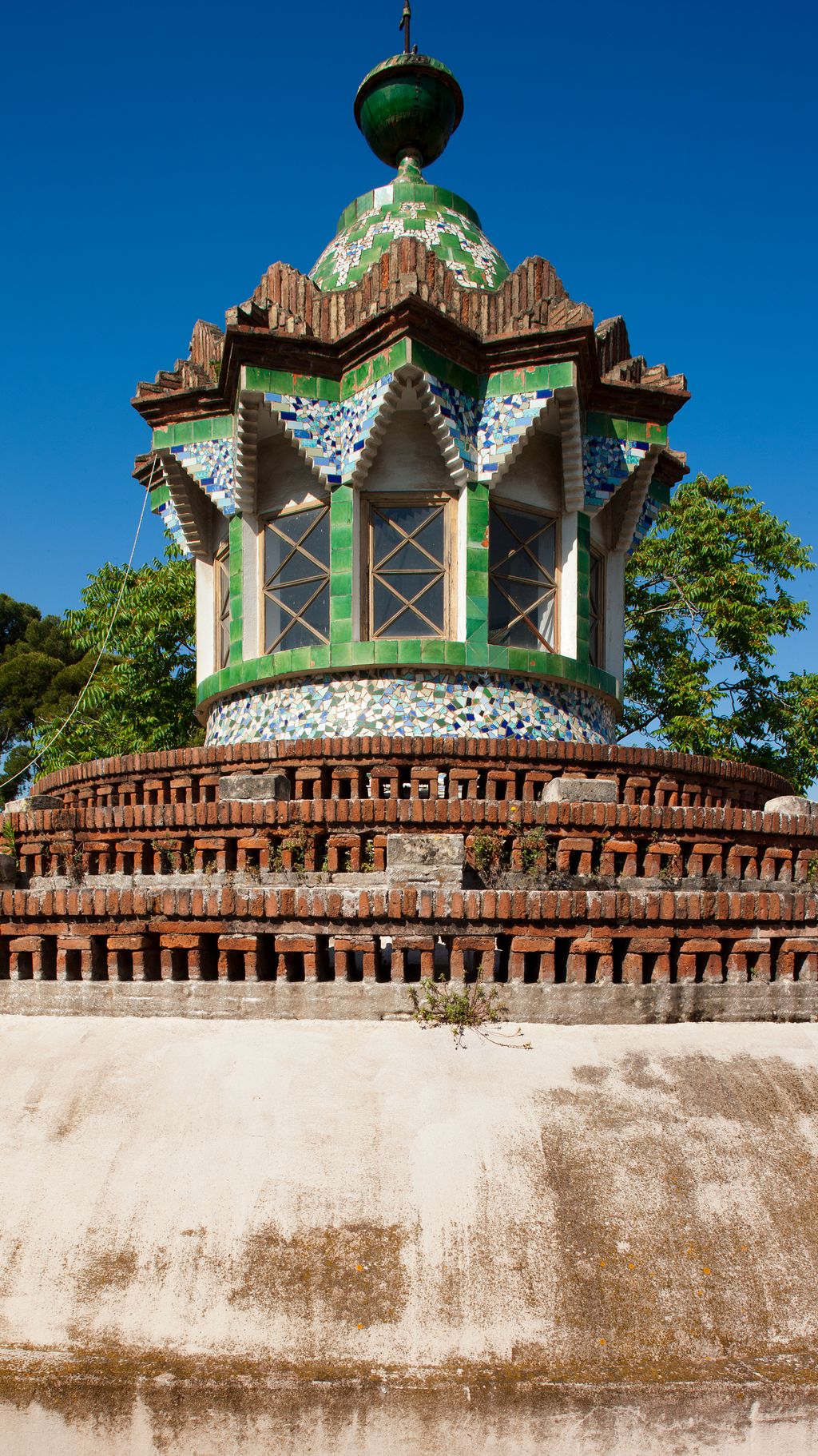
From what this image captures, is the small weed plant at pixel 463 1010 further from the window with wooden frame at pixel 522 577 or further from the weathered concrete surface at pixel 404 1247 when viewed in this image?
the window with wooden frame at pixel 522 577

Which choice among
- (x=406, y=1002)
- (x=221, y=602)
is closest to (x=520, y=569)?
(x=221, y=602)

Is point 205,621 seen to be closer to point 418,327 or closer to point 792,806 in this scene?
point 418,327

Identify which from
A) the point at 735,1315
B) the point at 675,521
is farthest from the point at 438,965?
the point at 675,521

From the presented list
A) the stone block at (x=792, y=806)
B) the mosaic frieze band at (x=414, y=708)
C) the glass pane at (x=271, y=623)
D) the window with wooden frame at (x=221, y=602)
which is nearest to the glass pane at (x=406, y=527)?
the glass pane at (x=271, y=623)

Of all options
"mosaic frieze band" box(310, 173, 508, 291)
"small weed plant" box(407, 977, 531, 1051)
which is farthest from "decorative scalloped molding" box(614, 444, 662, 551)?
"small weed plant" box(407, 977, 531, 1051)

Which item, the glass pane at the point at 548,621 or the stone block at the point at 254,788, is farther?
the glass pane at the point at 548,621

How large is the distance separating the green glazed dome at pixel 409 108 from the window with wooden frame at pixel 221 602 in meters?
4.96

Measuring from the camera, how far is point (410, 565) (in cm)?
896

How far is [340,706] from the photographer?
339 inches

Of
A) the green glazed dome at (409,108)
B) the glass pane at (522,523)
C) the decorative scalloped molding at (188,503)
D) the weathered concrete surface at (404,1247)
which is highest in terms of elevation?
the green glazed dome at (409,108)

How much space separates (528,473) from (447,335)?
1.48m

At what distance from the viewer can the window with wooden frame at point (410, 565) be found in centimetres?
891

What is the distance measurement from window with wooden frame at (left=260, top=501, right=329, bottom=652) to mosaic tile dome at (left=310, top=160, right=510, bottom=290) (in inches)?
104

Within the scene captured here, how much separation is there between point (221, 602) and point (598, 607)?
3.91 meters
